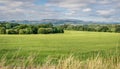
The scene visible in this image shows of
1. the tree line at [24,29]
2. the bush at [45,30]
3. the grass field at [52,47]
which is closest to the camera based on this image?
the grass field at [52,47]

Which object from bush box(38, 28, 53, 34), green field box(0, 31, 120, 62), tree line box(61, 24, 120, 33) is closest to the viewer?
green field box(0, 31, 120, 62)

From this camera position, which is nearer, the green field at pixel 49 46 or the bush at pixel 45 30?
the green field at pixel 49 46

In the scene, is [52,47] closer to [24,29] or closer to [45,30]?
[24,29]

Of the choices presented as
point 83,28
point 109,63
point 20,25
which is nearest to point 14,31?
point 20,25

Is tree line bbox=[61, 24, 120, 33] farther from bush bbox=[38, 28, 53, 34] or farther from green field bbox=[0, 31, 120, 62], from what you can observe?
green field bbox=[0, 31, 120, 62]

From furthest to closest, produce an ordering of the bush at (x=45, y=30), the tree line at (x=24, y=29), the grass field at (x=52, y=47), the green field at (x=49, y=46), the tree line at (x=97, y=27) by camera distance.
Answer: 1. the tree line at (x=97, y=27)
2. the bush at (x=45, y=30)
3. the tree line at (x=24, y=29)
4. the green field at (x=49, y=46)
5. the grass field at (x=52, y=47)

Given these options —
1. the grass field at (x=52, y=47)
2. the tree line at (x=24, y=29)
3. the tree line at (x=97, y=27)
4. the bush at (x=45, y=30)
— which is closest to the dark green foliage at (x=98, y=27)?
the tree line at (x=97, y=27)

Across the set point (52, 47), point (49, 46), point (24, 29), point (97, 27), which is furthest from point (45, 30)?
point (52, 47)

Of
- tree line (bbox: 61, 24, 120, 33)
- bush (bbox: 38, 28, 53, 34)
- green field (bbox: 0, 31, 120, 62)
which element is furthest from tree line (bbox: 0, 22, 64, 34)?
tree line (bbox: 61, 24, 120, 33)

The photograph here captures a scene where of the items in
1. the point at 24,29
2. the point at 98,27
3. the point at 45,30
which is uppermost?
the point at 24,29

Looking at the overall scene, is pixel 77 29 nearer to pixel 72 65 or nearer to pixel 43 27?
pixel 43 27

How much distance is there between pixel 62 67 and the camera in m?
7.57

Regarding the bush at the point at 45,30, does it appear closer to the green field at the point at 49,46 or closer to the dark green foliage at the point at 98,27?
the green field at the point at 49,46

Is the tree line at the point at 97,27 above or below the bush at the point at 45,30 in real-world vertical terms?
below
